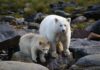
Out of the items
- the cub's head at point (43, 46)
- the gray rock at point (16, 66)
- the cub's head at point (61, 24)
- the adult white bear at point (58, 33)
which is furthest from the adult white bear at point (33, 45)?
the gray rock at point (16, 66)

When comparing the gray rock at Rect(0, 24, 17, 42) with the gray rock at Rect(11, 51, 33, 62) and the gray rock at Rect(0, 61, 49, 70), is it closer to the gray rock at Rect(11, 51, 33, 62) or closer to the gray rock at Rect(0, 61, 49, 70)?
the gray rock at Rect(11, 51, 33, 62)

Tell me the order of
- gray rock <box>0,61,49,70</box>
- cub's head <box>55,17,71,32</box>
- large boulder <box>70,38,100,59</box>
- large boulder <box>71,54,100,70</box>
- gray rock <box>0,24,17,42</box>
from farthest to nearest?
gray rock <box>0,24,17,42</box> → large boulder <box>70,38,100,59</box> → cub's head <box>55,17,71,32</box> → large boulder <box>71,54,100,70</box> → gray rock <box>0,61,49,70</box>

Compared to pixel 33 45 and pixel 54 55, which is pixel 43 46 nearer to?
pixel 33 45

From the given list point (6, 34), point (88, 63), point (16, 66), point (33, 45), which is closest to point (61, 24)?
point (33, 45)

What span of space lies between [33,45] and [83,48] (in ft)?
5.07

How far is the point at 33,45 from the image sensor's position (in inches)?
492

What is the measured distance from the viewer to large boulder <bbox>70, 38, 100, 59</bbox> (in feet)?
42.6

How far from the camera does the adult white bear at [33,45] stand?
12.4m

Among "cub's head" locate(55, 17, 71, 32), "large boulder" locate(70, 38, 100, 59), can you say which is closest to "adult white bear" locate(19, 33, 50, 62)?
"cub's head" locate(55, 17, 71, 32)


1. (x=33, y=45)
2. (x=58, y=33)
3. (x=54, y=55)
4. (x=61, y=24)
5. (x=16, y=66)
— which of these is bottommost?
(x=54, y=55)

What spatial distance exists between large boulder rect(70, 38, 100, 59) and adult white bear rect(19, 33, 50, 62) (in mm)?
992

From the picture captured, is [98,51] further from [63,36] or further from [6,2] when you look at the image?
[6,2]

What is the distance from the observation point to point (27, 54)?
42.1ft

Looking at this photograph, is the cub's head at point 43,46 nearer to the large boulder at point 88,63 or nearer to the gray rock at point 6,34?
the large boulder at point 88,63
